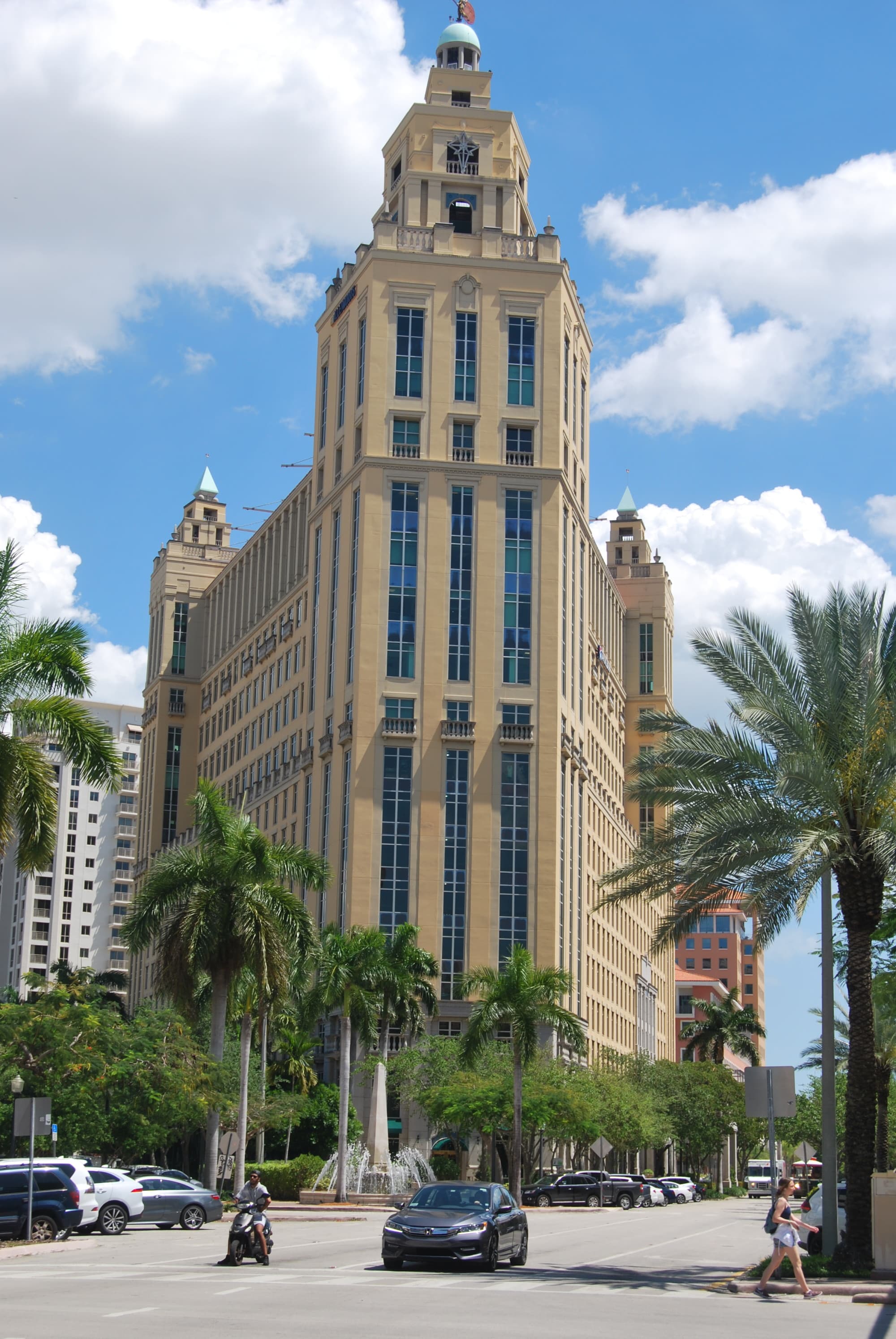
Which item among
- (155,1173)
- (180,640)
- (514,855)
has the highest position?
(180,640)

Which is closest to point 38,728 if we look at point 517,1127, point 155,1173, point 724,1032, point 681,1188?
point 155,1173

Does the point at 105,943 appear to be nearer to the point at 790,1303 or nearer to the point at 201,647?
the point at 201,647

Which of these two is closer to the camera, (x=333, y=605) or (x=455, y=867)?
(x=455, y=867)

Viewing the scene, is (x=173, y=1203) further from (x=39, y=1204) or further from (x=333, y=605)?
(x=333, y=605)

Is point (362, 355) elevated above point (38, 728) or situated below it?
above

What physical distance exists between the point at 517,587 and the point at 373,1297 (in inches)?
2393

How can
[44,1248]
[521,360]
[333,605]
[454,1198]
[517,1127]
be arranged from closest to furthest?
[454,1198], [44,1248], [517,1127], [333,605], [521,360]

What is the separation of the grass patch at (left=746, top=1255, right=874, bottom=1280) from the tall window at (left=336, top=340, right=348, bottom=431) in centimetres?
6411

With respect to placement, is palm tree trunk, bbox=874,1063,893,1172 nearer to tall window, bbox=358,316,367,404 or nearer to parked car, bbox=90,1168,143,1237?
parked car, bbox=90,1168,143,1237

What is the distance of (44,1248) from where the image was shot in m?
29.0

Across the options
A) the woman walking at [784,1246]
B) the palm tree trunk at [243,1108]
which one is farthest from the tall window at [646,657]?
the woman walking at [784,1246]

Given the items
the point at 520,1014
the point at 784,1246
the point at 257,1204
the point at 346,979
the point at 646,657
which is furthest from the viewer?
the point at 646,657

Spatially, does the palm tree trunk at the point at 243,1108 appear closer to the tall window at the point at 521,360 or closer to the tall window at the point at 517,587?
the tall window at the point at 517,587

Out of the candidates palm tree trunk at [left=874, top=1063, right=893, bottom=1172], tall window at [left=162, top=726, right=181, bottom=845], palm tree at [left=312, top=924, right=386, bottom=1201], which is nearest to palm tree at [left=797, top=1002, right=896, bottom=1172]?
palm tree trunk at [left=874, top=1063, right=893, bottom=1172]
